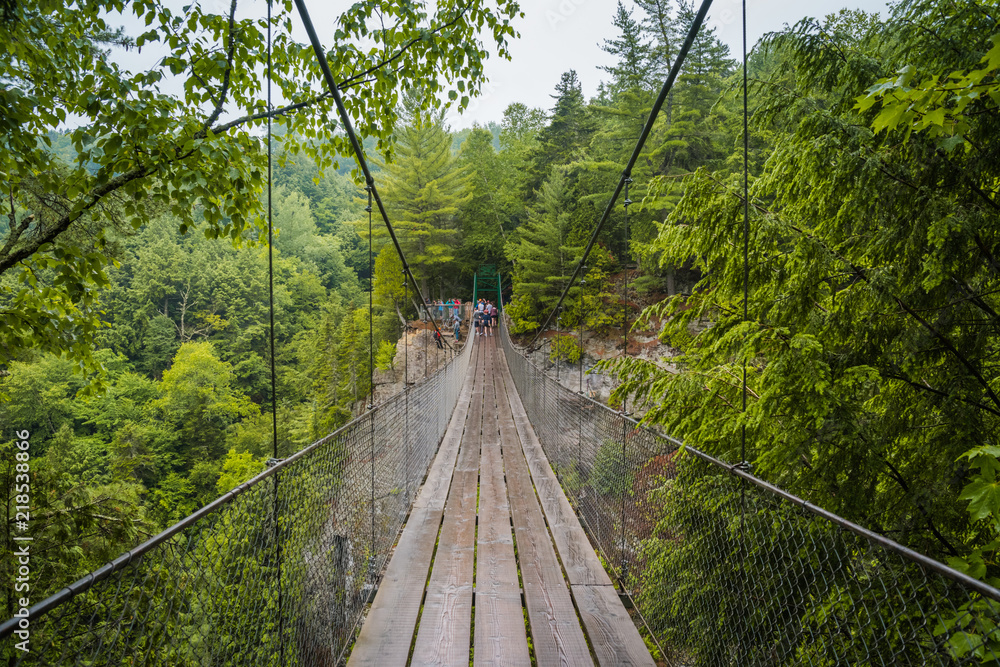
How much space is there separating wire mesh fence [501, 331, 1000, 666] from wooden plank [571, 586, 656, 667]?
8cm

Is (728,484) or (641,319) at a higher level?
(641,319)

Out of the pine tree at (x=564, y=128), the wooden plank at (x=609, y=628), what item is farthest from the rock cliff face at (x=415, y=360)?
the wooden plank at (x=609, y=628)

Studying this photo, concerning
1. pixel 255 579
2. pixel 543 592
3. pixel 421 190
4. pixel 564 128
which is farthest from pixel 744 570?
pixel 564 128

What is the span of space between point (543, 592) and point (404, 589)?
645mm

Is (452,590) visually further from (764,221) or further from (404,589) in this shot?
(764,221)

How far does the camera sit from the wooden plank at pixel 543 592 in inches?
68.5

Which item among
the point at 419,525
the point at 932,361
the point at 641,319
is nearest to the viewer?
the point at 932,361

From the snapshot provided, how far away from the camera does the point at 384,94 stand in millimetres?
2697

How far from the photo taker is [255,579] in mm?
1342

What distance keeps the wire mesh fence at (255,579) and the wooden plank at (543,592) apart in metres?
0.74

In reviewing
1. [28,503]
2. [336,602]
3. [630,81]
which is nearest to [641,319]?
[336,602]

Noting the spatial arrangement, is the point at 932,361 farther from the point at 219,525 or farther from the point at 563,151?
the point at 563,151

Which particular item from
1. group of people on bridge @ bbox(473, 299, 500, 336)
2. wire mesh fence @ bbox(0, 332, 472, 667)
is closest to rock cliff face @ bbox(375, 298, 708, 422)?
group of people on bridge @ bbox(473, 299, 500, 336)

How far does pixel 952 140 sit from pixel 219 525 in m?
2.74
